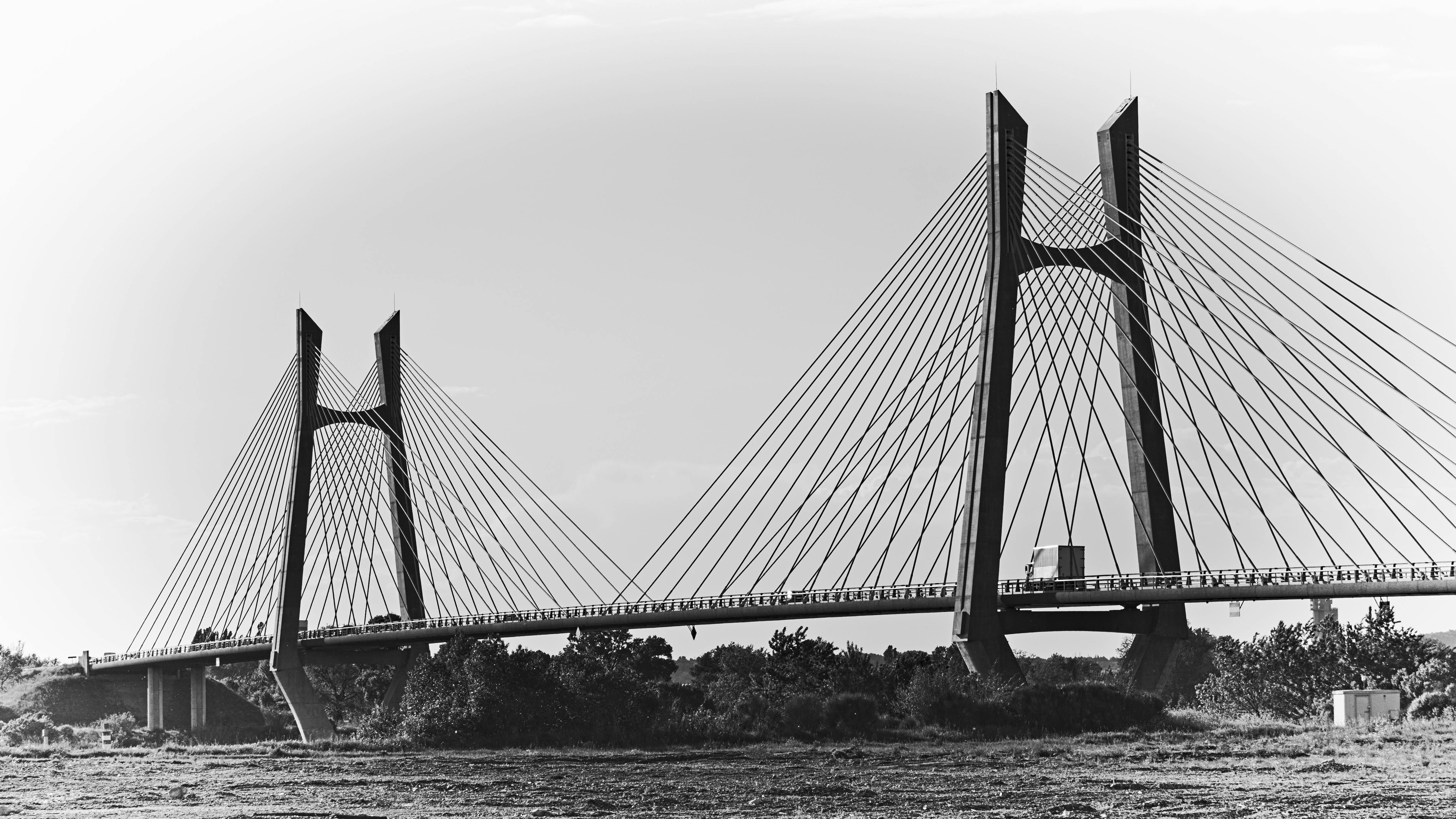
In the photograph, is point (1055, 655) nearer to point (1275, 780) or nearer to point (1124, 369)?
point (1124, 369)

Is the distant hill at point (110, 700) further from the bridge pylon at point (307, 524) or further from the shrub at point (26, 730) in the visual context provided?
the bridge pylon at point (307, 524)

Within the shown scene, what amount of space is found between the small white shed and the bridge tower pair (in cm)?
671

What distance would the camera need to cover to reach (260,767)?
66.8m

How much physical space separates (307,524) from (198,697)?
27.3m

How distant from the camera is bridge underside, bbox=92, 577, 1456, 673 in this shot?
6500cm

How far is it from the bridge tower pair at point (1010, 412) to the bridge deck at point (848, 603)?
1.46 m

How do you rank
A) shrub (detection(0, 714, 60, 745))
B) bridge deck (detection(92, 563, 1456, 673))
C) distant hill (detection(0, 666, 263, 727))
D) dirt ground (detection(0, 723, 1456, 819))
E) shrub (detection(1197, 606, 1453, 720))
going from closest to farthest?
dirt ground (detection(0, 723, 1456, 819)) → bridge deck (detection(92, 563, 1456, 673)) → shrub (detection(1197, 606, 1453, 720)) → shrub (detection(0, 714, 60, 745)) → distant hill (detection(0, 666, 263, 727))

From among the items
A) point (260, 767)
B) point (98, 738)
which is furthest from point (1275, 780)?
point (98, 738)

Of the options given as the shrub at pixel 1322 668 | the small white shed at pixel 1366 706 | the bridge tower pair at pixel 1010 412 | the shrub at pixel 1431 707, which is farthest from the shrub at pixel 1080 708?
the shrub at pixel 1322 668

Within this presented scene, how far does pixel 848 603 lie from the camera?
76.9 m

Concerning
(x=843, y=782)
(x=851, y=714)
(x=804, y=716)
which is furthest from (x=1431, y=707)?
(x=843, y=782)

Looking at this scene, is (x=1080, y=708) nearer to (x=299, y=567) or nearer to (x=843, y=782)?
(x=843, y=782)

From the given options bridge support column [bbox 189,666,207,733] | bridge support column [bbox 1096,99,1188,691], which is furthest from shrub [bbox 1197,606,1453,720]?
bridge support column [bbox 189,666,207,733]

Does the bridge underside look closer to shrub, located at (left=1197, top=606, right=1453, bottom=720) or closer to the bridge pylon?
the bridge pylon
